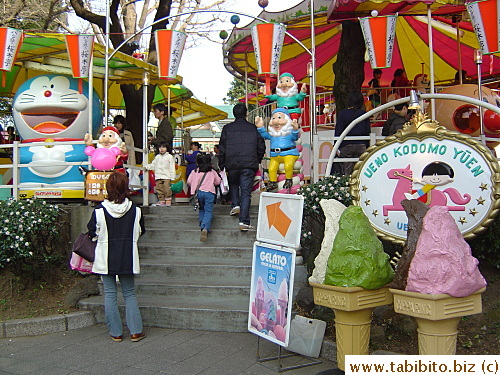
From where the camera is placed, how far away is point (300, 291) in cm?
623

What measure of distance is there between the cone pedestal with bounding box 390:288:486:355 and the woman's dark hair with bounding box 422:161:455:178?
5.65 ft

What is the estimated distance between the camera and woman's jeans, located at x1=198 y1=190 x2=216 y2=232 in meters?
7.89

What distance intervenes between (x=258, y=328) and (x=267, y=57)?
172 inches

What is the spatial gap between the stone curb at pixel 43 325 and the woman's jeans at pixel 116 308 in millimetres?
826

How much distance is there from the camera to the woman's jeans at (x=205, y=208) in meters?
7.89

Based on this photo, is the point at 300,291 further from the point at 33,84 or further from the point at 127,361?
the point at 33,84

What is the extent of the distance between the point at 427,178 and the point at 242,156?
3.14m

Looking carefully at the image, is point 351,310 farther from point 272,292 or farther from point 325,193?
point 325,193

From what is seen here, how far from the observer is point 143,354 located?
553 centimetres

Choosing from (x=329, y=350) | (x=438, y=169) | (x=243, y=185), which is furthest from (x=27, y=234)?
(x=438, y=169)

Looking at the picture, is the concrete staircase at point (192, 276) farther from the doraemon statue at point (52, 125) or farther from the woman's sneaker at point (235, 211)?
the doraemon statue at point (52, 125)

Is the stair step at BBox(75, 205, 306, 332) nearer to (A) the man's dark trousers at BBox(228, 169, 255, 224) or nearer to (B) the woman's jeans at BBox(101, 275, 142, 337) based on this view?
(A) the man's dark trousers at BBox(228, 169, 255, 224)

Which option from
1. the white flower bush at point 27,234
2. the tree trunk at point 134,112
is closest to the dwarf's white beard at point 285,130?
the white flower bush at point 27,234

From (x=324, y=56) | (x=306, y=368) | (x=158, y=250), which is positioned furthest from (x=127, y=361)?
(x=324, y=56)
